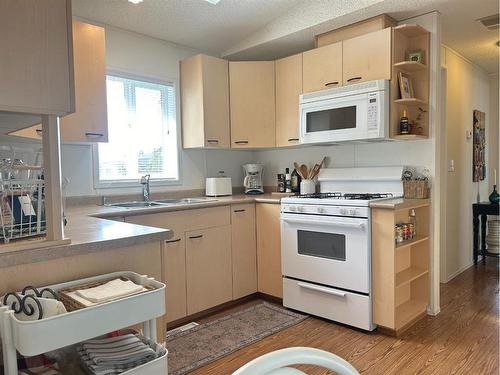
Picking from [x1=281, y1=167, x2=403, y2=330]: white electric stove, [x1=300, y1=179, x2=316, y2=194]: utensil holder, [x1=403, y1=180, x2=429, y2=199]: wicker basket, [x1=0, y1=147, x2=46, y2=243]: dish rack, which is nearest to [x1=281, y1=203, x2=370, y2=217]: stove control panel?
[x1=281, y1=167, x2=403, y2=330]: white electric stove

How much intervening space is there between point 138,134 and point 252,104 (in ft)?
3.56

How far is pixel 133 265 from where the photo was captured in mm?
1428

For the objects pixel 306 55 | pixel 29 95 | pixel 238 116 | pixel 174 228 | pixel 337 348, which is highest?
pixel 306 55

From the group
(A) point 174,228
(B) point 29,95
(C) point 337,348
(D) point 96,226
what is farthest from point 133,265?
(C) point 337,348

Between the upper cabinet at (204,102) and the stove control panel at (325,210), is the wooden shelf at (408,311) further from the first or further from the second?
the upper cabinet at (204,102)

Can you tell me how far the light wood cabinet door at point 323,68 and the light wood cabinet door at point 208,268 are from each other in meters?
1.41

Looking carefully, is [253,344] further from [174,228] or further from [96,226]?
[96,226]

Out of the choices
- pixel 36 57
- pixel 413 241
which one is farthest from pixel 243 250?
pixel 36 57

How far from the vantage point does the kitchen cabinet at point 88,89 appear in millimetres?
2381

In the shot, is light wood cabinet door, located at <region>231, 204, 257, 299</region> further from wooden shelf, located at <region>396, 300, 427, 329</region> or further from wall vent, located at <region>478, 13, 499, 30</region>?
wall vent, located at <region>478, 13, 499, 30</region>

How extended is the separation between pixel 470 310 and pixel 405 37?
7.13 feet

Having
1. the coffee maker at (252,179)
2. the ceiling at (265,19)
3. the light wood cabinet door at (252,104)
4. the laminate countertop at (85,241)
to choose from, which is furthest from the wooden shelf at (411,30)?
the laminate countertop at (85,241)

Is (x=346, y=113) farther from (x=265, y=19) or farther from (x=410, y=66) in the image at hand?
(x=265, y=19)

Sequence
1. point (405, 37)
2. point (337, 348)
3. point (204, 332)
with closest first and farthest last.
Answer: point (337, 348) → point (204, 332) → point (405, 37)
